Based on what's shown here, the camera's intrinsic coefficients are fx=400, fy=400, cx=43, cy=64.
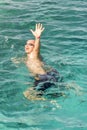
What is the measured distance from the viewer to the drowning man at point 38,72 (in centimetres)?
986

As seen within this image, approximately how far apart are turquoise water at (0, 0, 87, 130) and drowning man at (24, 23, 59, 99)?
0.26 m

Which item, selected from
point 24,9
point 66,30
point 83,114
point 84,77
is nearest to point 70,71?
point 84,77

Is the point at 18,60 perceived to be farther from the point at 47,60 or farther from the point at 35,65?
the point at 35,65

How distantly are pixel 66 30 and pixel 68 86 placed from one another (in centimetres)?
446

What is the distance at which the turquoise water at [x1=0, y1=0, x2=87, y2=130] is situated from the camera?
29.5 feet

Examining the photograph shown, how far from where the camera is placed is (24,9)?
16.2 metres

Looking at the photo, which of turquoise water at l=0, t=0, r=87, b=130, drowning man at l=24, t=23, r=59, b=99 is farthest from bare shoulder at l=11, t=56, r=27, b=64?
drowning man at l=24, t=23, r=59, b=99

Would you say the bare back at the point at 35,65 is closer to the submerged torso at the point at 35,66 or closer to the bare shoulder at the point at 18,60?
the submerged torso at the point at 35,66

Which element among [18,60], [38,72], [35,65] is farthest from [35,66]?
[18,60]

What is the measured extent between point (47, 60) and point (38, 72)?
1.37 metres

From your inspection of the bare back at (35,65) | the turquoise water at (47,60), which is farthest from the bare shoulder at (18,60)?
the bare back at (35,65)

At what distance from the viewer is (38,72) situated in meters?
10.5

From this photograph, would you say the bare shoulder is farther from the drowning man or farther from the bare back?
the bare back

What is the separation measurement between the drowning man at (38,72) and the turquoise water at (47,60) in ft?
0.84
